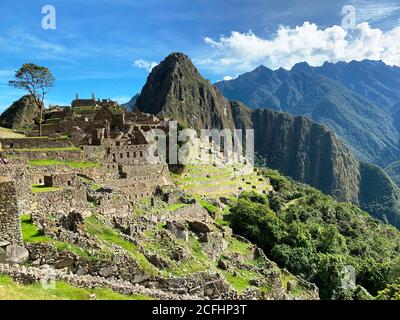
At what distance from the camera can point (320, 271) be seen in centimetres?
3916

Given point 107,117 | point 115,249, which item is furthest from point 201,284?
point 107,117

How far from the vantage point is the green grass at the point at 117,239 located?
18.3 metres

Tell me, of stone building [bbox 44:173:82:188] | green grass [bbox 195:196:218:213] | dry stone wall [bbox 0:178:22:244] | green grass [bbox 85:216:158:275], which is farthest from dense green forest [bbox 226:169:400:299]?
dry stone wall [bbox 0:178:22:244]

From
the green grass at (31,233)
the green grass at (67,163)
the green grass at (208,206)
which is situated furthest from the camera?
the green grass at (208,206)

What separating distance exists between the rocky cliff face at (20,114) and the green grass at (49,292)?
48.3 m

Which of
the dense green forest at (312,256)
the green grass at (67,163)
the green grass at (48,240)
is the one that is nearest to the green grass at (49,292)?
the green grass at (48,240)

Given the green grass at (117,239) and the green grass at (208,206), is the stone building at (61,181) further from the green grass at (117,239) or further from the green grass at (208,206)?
the green grass at (208,206)

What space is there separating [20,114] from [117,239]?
46.2 meters

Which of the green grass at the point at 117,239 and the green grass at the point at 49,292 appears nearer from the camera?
the green grass at the point at 49,292

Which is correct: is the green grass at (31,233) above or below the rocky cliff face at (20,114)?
below

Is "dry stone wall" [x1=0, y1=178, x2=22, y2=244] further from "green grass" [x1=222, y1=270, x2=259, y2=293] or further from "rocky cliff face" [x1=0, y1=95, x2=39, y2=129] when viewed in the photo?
"rocky cliff face" [x1=0, y1=95, x2=39, y2=129]

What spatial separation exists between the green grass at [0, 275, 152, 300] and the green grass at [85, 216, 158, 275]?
12.6 ft

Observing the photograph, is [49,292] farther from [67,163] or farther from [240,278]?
[67,163]

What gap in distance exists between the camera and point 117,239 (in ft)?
65.2
